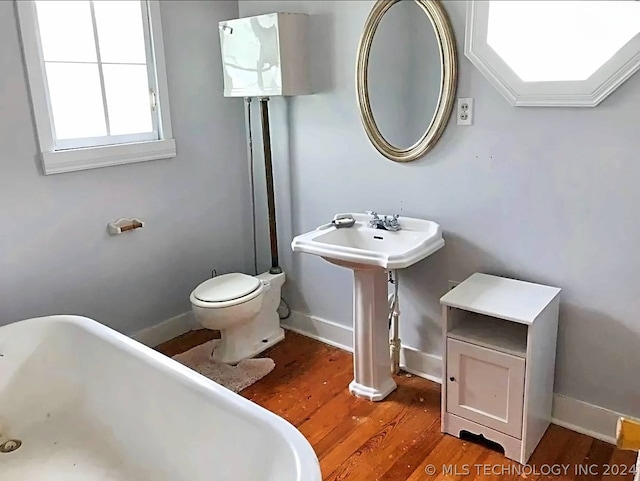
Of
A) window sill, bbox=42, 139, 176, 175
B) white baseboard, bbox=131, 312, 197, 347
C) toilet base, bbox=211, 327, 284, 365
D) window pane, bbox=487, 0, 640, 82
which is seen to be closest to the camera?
window pane, bbox=487, 0, 640, 82

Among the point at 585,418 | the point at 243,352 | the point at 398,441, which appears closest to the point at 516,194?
the point at 585,418

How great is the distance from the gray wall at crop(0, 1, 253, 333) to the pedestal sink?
2.93 feet

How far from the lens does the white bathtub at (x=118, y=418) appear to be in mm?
1601

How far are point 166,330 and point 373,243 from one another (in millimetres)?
1341

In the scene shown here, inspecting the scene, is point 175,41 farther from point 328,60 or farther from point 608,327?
point 608,327

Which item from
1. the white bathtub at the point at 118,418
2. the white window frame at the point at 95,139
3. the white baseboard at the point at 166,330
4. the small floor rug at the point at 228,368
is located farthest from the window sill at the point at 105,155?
the small floor rug at the point at 228,368

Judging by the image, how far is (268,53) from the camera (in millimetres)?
2637

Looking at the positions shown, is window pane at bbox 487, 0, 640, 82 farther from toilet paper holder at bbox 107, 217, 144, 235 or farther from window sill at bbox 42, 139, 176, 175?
toilet paper holder at bbox 107, 217, 144, 235

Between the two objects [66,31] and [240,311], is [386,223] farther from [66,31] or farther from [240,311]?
[66,31]

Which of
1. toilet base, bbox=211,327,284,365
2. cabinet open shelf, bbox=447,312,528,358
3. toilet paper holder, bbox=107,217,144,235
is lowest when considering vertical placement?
toilet base, bbox=211,327,284,365

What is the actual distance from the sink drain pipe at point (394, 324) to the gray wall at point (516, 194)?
57 millimetres

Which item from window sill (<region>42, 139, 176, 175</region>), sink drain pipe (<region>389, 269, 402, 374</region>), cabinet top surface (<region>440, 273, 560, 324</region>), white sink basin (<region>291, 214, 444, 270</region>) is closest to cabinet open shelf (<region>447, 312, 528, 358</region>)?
cabinet top surface (<region>440, 273, 560, 324</region>)

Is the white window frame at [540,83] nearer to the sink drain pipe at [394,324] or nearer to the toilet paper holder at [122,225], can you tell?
the sink drain pipe at [394,324]

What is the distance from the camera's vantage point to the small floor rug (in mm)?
2697
